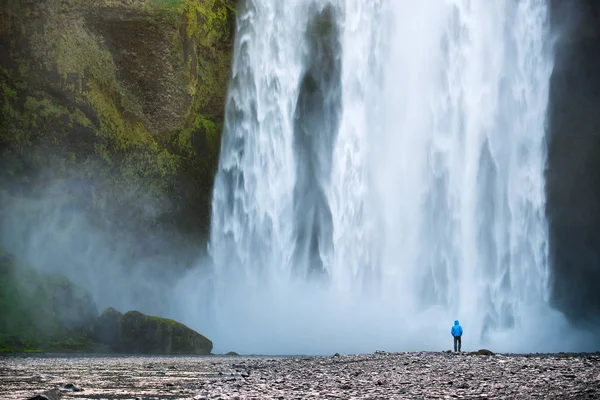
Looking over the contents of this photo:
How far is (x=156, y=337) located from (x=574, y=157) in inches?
905

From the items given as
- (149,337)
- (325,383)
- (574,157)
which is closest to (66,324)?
(149,337)

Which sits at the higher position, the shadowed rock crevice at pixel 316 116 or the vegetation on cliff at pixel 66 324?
the shadowed rock crevice at pixel 316 116

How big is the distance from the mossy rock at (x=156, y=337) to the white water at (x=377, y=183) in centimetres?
345

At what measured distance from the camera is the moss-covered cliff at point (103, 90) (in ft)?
→ 116

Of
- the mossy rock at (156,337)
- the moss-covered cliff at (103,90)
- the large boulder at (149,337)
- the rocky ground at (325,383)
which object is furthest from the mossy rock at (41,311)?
the rocky ground at (325,383)

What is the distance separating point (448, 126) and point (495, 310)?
30.9 ft

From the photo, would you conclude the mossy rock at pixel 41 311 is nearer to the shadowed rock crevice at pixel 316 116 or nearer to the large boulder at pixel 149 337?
the large boulder at pixel 149 337

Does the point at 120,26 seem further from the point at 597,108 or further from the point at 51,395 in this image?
the point at 51,395

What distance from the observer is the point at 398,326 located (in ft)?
105

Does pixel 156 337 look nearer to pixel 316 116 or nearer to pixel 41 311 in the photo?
pixel 41 311

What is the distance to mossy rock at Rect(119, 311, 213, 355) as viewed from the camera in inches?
1145

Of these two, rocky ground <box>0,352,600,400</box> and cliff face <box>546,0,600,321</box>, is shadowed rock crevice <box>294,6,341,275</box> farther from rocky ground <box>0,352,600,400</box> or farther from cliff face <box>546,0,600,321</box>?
rocky ground <box>0,352,600,400</box>

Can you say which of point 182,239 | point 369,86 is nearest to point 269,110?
point 369,86

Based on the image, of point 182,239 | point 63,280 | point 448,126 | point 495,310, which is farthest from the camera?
point 182,239
